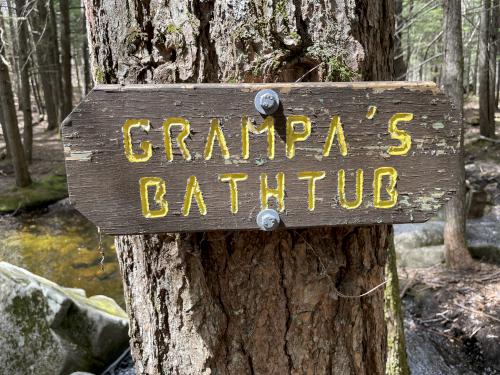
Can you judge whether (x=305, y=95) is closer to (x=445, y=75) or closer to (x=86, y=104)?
(x=86, y=104)

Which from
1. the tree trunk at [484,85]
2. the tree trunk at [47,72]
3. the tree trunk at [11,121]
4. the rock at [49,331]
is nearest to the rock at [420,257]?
the rock at [49,331]

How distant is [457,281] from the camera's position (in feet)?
17.1

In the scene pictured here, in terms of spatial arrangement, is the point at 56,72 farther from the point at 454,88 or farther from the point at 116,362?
the point at 454,88

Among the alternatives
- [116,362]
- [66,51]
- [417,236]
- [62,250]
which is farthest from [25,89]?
[417,236]

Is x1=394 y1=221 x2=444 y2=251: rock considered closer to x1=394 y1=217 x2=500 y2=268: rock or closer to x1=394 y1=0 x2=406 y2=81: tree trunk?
x1=394 y1=217 x2=500 y2=268: rock

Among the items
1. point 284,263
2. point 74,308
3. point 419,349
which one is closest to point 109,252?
point 74,308

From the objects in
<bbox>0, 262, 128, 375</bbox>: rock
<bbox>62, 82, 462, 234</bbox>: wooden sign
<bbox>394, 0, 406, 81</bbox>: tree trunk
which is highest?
<bbox>394, 0, 406, 81</bbox>: tree trunk

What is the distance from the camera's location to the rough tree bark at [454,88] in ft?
16.2

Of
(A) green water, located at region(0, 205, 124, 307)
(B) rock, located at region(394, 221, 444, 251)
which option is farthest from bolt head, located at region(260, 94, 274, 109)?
(B) rock, located at region(394, 221, 444, 251)

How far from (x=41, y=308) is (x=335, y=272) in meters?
3.34

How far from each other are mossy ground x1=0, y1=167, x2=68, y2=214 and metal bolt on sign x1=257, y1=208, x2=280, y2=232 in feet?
29.4

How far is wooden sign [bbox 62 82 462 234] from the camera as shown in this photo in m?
1.01

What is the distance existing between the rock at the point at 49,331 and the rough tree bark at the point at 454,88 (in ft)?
13.0

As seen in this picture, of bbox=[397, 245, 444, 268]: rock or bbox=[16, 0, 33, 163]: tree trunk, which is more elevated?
bbox=[16, 0, 33, 163]: tree trunk
